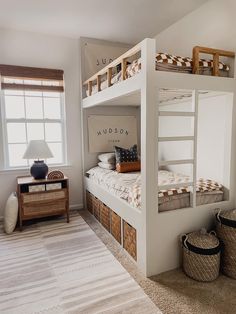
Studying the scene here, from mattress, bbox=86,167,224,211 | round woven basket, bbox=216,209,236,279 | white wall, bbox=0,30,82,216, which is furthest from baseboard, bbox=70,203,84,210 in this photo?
round woven basket, bbox=216,209,236,279

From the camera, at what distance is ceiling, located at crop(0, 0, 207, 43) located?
266cm

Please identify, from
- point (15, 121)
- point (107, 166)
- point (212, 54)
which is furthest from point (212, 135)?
point (15, 121)

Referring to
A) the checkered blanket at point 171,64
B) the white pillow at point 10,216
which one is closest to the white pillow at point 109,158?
the white pillow at point 10,216

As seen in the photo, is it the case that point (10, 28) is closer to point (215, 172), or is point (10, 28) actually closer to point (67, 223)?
point (67, 223)

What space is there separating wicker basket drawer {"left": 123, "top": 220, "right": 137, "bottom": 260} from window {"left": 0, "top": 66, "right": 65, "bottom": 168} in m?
1.86

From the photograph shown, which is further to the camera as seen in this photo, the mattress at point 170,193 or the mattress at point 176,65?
the mattress at point 170,193

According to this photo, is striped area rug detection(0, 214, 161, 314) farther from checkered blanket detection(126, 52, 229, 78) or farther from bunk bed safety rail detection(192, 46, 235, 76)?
bunk bed safety rail detection(192, 46, 235, 76)

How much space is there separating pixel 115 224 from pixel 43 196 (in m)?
1.10

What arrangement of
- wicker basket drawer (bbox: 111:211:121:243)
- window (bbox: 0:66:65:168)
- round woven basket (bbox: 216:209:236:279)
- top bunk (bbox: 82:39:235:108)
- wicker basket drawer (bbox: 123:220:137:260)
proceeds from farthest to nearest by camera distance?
window (bbox: 0:66:65:168)
wicker basket drawer (bbox: 111:211:121:243)
wicker basket drawer (bbox: 123:220:137:260)
round woven basket (bbox: 216:209:236:279)
top bunk (bbox: 82:39:235:108)

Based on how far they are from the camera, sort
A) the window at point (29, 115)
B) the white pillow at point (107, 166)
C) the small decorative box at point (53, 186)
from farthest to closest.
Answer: the white pillow at point (107, 166), the window at point (29, 115), the small decorative box at point (53, 186)

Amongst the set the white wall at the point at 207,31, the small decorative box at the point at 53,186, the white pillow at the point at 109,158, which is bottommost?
the small decorative box at the point at 53,186

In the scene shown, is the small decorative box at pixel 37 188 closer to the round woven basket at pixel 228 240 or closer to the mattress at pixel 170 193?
the mattress at pixel 170 193

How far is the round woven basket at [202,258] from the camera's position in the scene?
1.94 metres

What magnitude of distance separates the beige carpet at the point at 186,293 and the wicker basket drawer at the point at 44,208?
138cm
